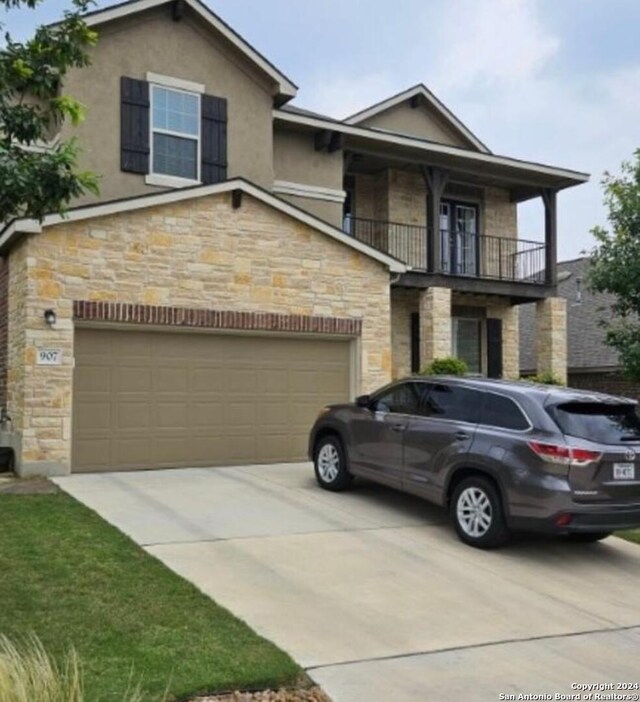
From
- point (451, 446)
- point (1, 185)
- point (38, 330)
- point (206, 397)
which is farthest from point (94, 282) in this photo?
point (1, 185)

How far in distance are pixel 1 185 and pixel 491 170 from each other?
52.0ft

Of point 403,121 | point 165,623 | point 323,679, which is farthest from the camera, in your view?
point 403,121

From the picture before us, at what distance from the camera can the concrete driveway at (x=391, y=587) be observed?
514 cm

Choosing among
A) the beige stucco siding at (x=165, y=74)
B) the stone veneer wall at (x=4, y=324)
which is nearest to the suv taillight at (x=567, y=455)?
the stone veneer wall at (x=4, y=324)

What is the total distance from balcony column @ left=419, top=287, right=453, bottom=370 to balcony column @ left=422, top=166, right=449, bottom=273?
62 cm

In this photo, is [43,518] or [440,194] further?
[440,194]

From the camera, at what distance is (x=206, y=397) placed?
1261 cm

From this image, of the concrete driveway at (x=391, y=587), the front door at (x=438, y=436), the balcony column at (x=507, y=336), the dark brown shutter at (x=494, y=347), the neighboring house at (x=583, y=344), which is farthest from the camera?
the neighboring house at (x=583, y=344)

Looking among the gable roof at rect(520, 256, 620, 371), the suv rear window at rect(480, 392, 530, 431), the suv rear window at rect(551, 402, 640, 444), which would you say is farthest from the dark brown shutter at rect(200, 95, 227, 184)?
the gable roof at rect(520, 256, 620, 371)

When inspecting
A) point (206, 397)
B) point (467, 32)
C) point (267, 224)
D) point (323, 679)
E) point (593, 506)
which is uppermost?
point (467, 32)

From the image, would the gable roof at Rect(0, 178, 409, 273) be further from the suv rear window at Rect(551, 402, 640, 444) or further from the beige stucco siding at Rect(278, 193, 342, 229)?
the suv rear window at Rect(551, 402, 640, 444)

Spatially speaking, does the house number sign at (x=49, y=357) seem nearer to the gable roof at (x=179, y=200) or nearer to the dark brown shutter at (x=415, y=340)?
the gable roof at (x=179, y=200)

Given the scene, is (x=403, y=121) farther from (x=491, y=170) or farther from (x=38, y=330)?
(x=38, y=330)

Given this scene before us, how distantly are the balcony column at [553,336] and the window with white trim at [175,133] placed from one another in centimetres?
953
